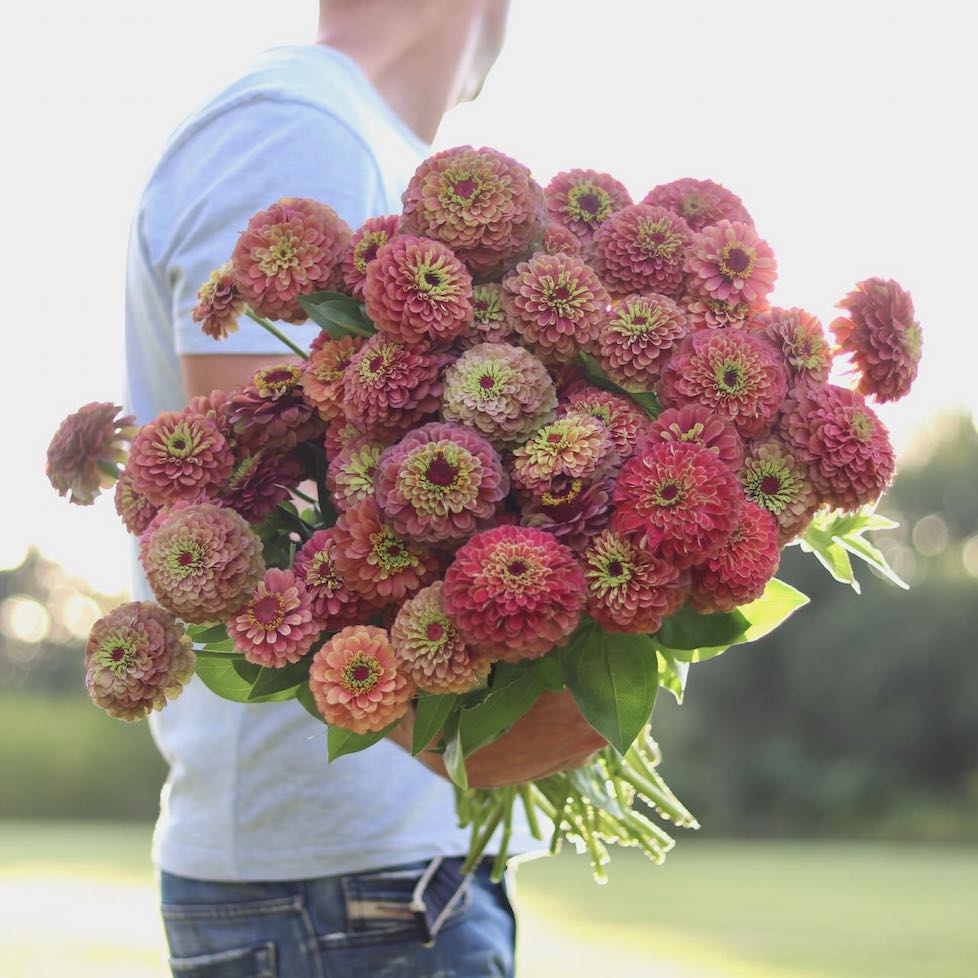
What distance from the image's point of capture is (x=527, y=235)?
895 mm

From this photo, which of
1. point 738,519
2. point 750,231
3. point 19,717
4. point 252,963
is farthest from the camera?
point 19,717

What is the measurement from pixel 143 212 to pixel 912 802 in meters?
17.7

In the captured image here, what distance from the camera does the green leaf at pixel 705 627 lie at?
91 centimetres

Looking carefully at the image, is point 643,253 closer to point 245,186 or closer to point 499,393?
point 499,393

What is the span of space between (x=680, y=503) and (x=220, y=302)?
40cm

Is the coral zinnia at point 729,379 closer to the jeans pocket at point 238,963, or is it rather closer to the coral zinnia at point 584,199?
the coral zinnia at point 584,199

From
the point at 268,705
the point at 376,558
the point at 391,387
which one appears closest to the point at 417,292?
the point at 391,387

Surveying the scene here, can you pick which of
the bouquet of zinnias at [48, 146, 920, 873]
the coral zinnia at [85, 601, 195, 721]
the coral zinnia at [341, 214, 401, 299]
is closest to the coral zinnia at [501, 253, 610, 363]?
the bouquet of zinnias at [48, 146, 920, 873]

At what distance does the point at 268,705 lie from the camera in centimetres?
122

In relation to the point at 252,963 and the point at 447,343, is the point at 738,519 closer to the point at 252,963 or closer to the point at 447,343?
the point at 447,343

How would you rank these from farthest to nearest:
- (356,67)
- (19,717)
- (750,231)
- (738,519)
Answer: (19,717) < (356,67) < (750,231) < (738,519)

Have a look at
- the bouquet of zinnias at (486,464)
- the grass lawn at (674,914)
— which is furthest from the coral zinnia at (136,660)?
the grass lawn at (674,914)

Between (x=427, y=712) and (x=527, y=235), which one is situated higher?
(x=527, y=235)

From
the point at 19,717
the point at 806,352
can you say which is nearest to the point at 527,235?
the point at 806,352
